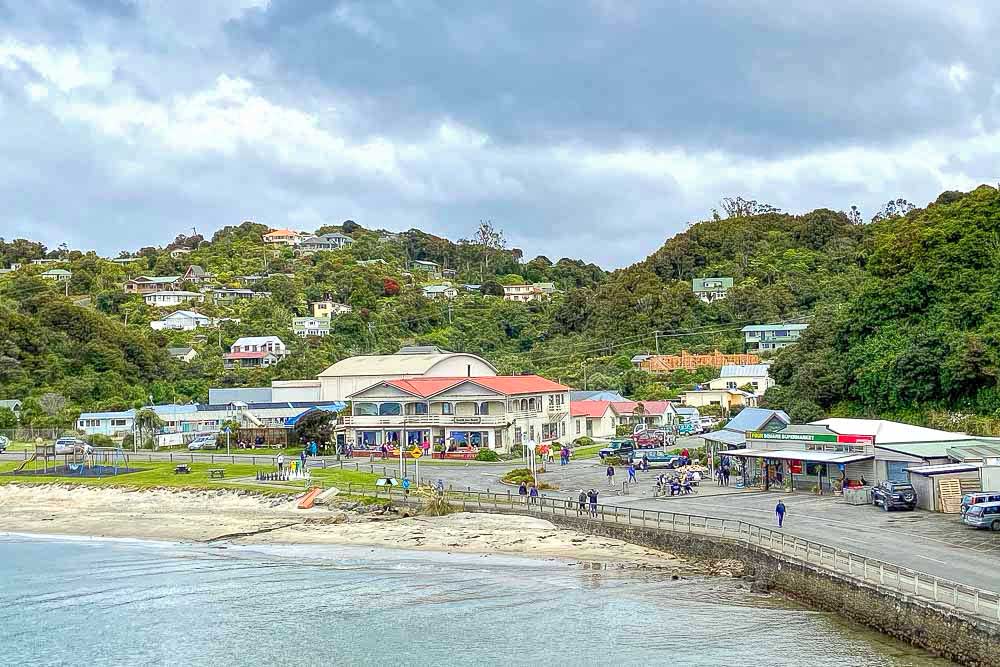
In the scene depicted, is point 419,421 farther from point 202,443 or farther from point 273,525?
point 273,525

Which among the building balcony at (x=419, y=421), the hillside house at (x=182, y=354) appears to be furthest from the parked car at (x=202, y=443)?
the hillside house at (x=182, y=354)

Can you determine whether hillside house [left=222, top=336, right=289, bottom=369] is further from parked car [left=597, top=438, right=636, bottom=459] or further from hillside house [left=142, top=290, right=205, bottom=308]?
parked car [left=597, top=438, right=636, bottom=459]

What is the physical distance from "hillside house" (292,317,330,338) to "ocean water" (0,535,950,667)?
300 ft

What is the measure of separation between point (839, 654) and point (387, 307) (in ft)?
385

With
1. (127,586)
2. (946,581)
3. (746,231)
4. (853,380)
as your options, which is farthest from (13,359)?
(746,231)

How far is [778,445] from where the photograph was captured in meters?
47.1

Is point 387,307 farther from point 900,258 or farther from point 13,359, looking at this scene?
point 900,258

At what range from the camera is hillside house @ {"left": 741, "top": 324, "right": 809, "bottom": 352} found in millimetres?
119125

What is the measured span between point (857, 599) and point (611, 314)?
345 feet

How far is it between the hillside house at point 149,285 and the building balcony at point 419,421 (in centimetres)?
8881

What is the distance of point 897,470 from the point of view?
1612 inches

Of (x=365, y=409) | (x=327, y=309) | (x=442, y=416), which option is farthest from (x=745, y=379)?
(x=327, y=309)

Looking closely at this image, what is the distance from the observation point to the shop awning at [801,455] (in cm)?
4212

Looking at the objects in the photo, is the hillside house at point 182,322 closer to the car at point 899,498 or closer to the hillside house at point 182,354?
the hillside house at point 182,354
